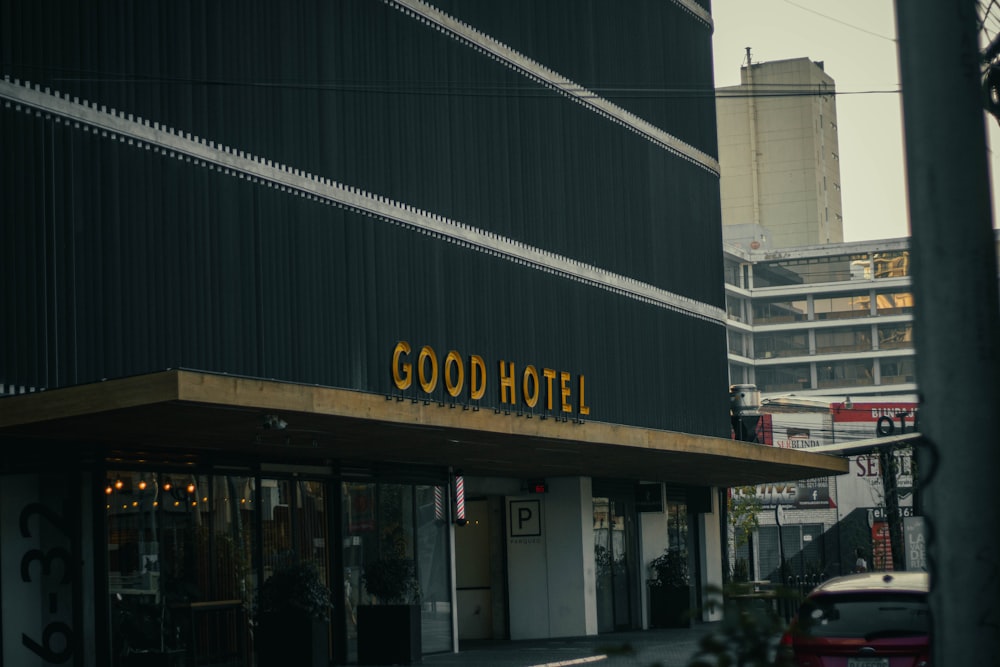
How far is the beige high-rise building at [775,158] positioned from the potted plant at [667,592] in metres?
110

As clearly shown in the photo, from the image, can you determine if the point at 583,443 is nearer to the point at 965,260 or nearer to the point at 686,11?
the point at 686,11

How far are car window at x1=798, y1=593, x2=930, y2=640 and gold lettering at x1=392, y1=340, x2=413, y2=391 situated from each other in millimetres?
11933

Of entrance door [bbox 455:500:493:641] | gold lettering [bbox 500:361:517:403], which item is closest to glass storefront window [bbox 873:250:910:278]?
entrance door [bbox 455:500:493:641]

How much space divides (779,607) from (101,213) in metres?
22.2

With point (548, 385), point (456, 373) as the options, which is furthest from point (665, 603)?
point (456, 373)

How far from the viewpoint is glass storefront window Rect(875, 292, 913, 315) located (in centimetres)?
13288

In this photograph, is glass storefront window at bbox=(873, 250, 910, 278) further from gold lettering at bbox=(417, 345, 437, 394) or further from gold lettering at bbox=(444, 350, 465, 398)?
gold lettering at bbox=(417, 345, 437, 394)

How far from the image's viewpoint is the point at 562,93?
3028 cm

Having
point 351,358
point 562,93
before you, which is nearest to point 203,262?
point 351,358

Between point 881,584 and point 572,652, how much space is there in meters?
15.0

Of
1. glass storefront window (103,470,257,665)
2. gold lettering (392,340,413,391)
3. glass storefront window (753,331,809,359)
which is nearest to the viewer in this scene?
glass storefront window (103,470,257,665)

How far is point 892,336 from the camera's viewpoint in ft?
434

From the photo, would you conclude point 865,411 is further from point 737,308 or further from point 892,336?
point 892,336

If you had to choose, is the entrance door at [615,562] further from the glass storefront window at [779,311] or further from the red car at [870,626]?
the glass storefront window at [779,311]
